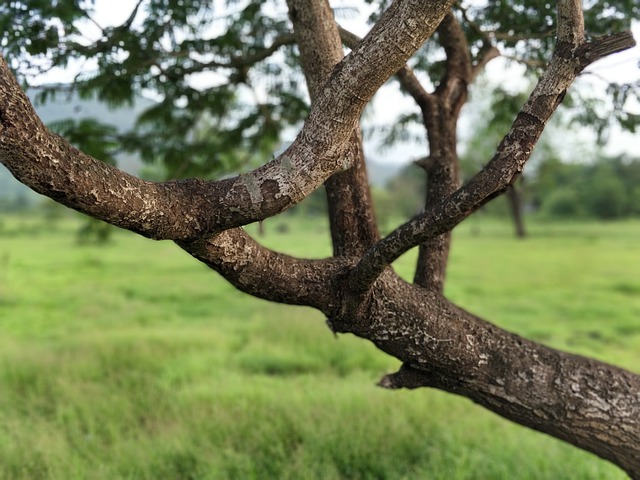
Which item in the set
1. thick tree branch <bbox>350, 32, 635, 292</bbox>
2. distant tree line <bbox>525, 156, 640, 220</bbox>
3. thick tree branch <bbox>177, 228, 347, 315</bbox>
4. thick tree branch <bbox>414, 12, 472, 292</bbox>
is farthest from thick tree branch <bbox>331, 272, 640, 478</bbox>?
distant tree line <bbox>525, 156, 640, 220</bbox>

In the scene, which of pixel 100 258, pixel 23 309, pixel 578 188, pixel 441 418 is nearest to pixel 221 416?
pixel 441 418

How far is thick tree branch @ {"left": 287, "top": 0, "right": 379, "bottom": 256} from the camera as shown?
280 centimetres

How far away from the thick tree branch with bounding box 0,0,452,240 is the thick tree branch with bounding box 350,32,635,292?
38 centimetres

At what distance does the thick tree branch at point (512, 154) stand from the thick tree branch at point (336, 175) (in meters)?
0.55

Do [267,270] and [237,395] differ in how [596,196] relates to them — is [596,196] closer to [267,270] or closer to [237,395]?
[237,395]

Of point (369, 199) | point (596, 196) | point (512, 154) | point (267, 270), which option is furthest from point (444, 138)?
point (596, 196)

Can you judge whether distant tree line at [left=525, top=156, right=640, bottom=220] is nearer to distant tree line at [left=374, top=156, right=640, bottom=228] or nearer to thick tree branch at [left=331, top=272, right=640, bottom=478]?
distant tree line at [left=374, top=156, right=640, bottom=228]

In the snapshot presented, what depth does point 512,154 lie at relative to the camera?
2.21m

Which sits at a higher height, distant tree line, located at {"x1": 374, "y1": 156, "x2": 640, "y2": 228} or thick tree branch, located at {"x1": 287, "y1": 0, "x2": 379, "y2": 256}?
distant tree line, located at {"x1": 374, "y1": 156, "x2": 640, "y2": 228}

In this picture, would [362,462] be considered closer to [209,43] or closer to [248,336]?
[209,43]

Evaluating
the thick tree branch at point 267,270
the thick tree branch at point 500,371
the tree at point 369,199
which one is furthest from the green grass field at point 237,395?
the thick tree branch at point 267,270

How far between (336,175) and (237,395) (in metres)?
4.13

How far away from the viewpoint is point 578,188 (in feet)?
176

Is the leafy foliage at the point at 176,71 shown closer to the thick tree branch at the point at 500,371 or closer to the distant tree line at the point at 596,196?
the thick tree branch at the point at 500,371
